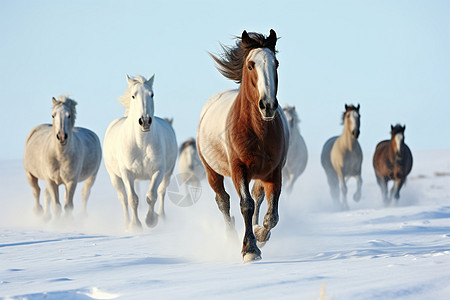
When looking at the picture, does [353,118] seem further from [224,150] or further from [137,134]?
[224,150]

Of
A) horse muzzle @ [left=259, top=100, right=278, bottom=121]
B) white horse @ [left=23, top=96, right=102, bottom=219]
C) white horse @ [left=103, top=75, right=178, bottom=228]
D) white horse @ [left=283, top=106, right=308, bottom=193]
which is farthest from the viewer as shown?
white horse @ [left=283, top=106, right=308, bottom=193]

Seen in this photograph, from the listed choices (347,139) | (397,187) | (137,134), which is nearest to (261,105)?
(137,134)

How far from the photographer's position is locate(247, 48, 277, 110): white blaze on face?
17.9 ft

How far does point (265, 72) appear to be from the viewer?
18.2ft

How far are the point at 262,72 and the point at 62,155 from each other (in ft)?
26.4

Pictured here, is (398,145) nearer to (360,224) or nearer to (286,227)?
(360,224)

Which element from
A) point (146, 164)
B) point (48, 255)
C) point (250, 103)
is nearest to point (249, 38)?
point (250, 103)

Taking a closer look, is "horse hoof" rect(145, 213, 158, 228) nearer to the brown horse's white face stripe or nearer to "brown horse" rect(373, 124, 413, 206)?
the brown horse's white face stripe

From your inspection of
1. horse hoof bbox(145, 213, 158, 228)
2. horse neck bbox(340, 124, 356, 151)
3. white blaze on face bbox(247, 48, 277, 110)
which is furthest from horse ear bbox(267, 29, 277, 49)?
horse neck bbox(340, 124, 356, 151)

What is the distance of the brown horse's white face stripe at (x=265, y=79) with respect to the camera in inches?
215

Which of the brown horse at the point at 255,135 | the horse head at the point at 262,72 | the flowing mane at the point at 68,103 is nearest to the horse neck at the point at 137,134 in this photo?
the flowing mane at the point at 68,103

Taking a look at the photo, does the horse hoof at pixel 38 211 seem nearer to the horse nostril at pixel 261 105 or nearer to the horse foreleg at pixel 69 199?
the horse foreleg at pixel 69 199

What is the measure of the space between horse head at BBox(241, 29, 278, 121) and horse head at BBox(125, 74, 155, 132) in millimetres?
3904

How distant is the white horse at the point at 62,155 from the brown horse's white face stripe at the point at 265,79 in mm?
7246
